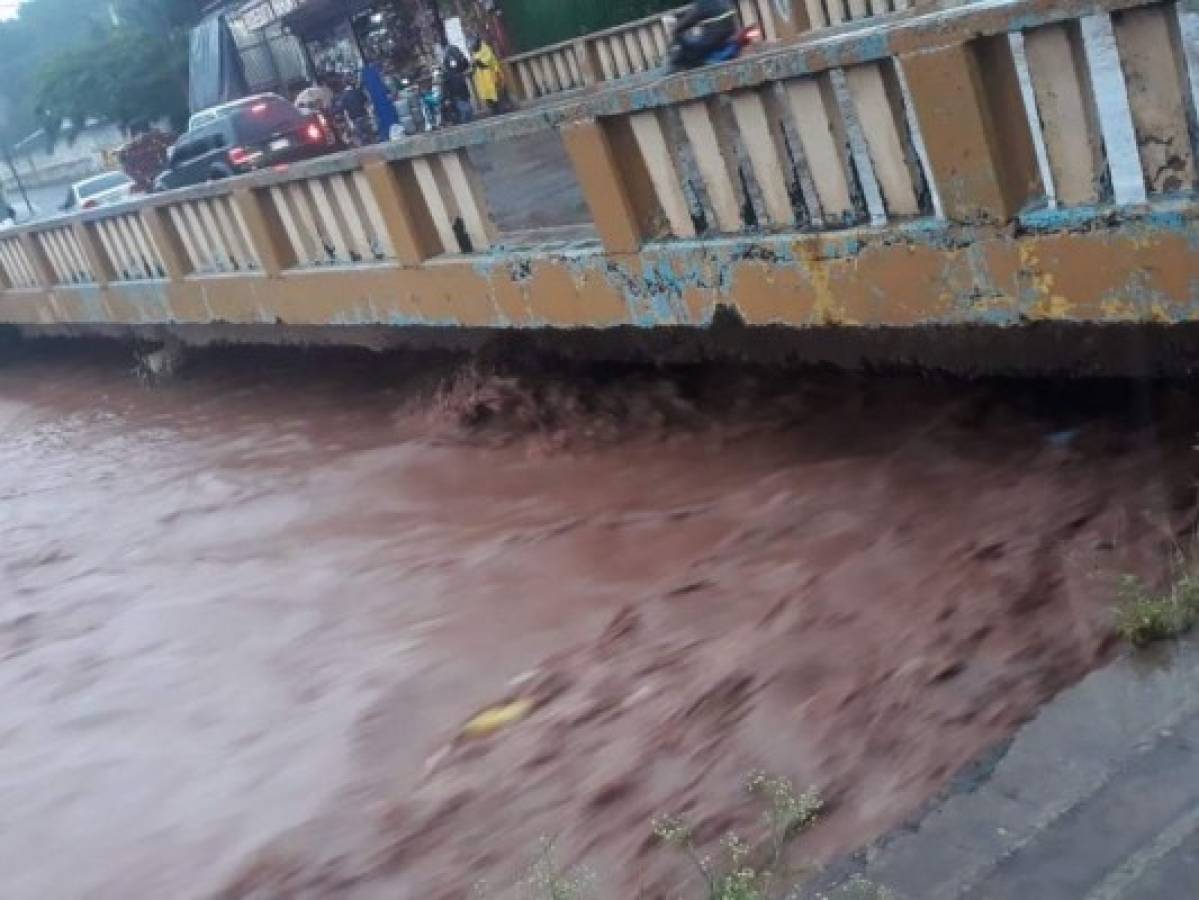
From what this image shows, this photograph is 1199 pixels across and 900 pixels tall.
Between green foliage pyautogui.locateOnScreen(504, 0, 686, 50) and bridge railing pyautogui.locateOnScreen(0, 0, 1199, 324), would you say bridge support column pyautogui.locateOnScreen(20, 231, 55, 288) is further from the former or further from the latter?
green foliage pyautogui.locateOnScreen(504, 0, 686, 50)

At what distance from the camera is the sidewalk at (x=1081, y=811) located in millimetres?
2209

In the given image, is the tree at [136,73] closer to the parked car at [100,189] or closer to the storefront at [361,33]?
the storefront at [361,33]

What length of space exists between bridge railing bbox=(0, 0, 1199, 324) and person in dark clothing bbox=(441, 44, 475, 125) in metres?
11.5

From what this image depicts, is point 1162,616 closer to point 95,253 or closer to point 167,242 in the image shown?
point 167,242

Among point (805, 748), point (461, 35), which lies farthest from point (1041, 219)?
point (461, 35)

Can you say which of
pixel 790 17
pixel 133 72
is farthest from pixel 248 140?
pixel 133 72

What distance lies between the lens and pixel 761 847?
105 inches

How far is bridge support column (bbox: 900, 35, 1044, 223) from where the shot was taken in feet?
11.9

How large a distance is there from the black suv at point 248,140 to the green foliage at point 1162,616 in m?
16.1

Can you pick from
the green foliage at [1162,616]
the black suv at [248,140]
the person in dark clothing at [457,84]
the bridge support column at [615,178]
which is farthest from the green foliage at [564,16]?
the green foliage at [1162,616]

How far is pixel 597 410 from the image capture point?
20.7ft

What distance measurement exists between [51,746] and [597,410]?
2.76m

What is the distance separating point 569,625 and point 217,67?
2911cm

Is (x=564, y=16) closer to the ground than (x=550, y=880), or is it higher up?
higher up
